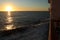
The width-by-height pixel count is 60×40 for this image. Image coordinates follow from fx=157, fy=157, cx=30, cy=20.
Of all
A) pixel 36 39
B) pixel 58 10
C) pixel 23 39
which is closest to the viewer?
pixel 58 10

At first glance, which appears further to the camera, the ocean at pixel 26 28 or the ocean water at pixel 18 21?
the ocean water at pixel 18 21

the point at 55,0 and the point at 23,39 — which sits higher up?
the point at 55,0

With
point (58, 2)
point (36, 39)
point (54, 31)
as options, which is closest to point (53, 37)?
point (54, 31)

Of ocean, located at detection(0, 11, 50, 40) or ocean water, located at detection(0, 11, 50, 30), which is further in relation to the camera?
ocean water, located at detection(0, 11, 50, 30)

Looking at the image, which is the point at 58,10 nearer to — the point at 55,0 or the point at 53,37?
the point at 55,0

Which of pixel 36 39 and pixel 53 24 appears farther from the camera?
pixel 36 39

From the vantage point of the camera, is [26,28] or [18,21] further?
[18,21]

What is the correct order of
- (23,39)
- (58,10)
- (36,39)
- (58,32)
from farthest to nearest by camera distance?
(23,39), (36,39), (58,32), (58,10)

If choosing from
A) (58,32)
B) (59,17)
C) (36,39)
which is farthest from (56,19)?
(36,39)

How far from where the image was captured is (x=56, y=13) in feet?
8.46

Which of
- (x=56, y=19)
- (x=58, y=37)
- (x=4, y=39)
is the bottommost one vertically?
(x=4, y=39)

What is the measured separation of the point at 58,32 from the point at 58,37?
15 centimetres

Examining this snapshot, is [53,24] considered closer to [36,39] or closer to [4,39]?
[36,39]

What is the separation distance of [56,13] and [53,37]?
41 cm
